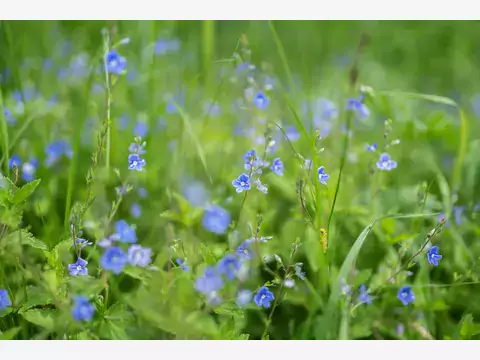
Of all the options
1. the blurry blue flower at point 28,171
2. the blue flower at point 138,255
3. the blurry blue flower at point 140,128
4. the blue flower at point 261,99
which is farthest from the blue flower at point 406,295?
the blurry blue flower at point 28,171

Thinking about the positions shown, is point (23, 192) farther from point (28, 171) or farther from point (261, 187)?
point (261, 187)

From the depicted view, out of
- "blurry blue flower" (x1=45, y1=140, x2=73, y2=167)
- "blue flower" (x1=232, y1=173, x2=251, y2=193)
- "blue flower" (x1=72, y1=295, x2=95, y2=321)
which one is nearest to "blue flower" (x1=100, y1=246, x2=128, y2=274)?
"blue flower" (x1=72, y1=295, x2=95, y2=321)

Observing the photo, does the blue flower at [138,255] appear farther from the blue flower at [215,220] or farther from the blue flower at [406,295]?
the blue flower at [406,295]

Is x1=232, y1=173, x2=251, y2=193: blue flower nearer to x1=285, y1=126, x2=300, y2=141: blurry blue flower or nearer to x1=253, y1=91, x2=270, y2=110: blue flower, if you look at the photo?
x1=253, y1=91, x2=270, y2=110: blue flower
